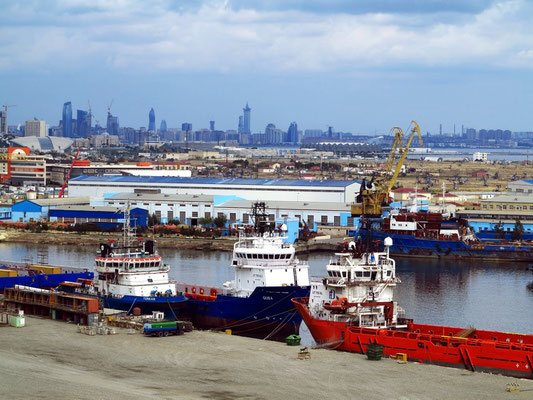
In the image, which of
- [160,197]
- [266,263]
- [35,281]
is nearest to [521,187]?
[160,197]

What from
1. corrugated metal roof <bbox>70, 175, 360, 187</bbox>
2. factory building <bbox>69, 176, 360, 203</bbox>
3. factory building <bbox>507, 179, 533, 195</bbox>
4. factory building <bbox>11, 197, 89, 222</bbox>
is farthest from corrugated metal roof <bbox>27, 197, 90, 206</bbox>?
factory building <bbox>507, 179, 533, 195</bbox>

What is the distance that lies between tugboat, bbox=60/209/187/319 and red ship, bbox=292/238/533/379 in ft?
12.6

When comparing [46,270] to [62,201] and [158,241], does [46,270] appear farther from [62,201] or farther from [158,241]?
[62,201]

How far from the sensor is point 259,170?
109250 millimetres

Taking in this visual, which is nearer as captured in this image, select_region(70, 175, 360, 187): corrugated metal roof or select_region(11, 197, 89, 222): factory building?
select_region(11, 197, 89, 222): factory building

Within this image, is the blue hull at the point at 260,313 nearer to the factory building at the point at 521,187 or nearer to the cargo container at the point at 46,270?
the cargo container at the point at 46,270

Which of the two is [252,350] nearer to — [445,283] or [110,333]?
[110,333]

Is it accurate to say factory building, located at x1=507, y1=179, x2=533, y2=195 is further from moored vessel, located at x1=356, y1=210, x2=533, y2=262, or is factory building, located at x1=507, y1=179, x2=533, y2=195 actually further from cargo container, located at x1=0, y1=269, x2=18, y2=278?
cargo container, located at x1=0, y1=269, x2=18, y2=278

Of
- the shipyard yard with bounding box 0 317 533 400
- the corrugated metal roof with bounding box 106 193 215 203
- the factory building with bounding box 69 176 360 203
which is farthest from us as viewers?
the factory building with bounding box 69 176 360 203

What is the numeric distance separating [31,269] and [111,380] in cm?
1350

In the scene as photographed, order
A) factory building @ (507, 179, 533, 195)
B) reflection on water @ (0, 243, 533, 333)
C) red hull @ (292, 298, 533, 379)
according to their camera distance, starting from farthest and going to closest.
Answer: factory building @ (507, 179, 533, 195) → reflection on water @ (0, 243, 533, 333) → red hull @ (292, 298, 533, 379)

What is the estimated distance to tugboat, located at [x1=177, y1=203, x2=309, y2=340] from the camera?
25.6m

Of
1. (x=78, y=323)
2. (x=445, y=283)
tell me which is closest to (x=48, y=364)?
(x=78, y=323)

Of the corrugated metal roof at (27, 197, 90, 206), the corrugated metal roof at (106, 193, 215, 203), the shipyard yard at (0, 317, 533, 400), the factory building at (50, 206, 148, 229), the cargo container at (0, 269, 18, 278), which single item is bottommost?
the factory building at (50, 206, 148, 229)
